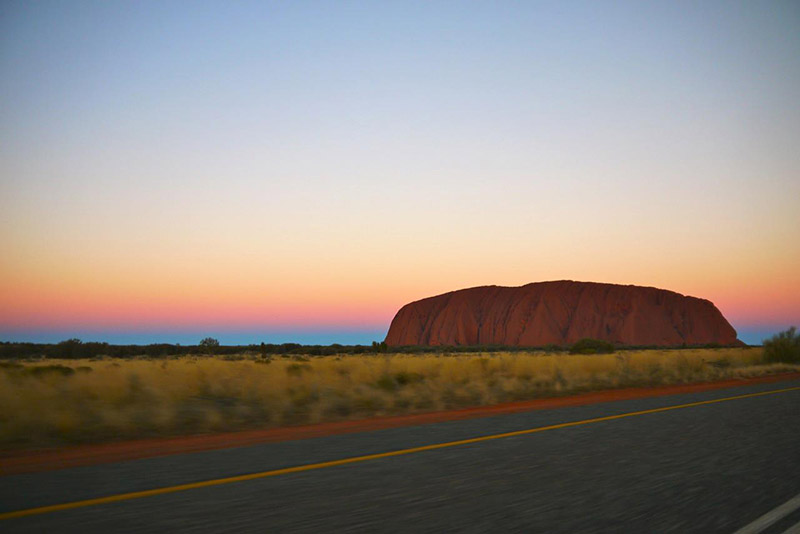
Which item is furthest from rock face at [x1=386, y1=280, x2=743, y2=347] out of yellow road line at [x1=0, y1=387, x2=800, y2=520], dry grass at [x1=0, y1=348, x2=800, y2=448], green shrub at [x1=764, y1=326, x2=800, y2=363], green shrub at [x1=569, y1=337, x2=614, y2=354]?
yellow road line at [x1=0, y1=387, x2=800, y2=520]

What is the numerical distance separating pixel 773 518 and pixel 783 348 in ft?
126

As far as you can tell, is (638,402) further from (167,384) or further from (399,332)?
(399,332)

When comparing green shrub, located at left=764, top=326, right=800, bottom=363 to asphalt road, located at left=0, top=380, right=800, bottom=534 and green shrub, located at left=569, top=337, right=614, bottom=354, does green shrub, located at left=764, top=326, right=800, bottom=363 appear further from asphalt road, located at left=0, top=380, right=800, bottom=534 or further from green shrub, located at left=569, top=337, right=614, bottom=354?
asphalt road, located at left=0, top=380, right=800, bottom=534

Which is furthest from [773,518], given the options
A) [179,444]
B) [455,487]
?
[179,444]

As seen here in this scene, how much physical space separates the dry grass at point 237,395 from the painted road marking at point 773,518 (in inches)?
333

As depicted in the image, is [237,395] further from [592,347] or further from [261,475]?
[592,347]

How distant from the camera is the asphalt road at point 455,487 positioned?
435 cm

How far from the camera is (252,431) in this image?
10.5m

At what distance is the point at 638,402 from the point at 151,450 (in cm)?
1075

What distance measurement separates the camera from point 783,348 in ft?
122

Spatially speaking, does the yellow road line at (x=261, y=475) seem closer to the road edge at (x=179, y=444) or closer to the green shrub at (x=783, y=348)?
the road edge at (x=179, y=444)

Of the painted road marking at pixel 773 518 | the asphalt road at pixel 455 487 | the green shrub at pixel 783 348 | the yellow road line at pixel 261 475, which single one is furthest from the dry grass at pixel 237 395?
the green shrub at pixel 783 348

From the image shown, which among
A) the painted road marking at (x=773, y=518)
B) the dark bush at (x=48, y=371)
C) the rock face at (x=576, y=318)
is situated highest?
the rock face at (x=576, y=318)

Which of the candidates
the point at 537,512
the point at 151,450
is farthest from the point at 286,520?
the point at 151,450
